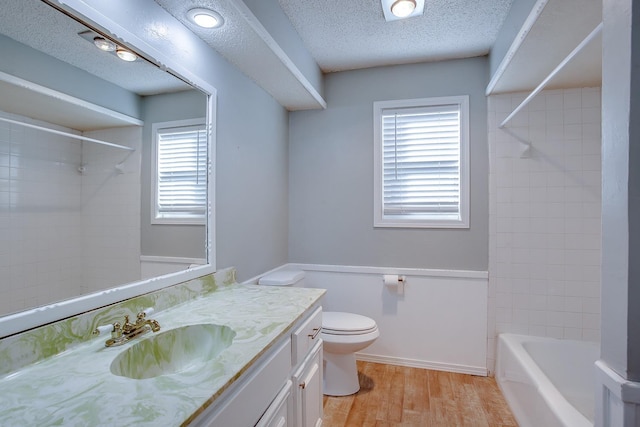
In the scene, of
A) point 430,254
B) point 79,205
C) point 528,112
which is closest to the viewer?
point 79,205

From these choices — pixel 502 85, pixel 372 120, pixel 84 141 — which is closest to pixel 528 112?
pixel 502 85

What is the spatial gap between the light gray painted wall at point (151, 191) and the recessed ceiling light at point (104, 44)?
0.72 ft

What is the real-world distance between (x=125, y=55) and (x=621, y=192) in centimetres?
175

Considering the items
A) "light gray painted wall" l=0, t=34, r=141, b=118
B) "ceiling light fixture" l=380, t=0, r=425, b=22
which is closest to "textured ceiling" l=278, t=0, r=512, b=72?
"ceiling light fixture" l=380, t=0, r=425, b=22

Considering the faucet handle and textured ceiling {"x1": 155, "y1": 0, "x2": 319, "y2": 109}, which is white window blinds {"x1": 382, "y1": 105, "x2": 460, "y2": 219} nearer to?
textured ceiling {"x1": 155, "y1": 0, "x2": 319, "y2": 109}

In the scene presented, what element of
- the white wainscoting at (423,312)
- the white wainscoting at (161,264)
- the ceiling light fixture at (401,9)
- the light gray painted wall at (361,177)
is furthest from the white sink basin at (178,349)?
the ceiling light fixture at (401,9)

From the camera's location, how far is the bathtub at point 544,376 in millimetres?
1560

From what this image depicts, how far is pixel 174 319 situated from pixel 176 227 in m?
0.46

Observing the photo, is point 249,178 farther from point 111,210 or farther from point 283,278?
point 111,210

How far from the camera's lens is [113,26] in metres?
1.15

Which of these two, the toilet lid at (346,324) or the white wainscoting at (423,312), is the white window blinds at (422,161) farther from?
the toilet lid at (346,324)

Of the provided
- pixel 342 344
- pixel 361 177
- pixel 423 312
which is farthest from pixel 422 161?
pixel 342 344

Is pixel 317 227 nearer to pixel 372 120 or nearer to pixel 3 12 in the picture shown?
pixel 372 120

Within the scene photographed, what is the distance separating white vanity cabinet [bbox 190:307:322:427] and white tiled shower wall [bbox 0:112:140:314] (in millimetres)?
661
